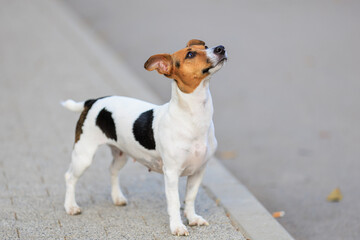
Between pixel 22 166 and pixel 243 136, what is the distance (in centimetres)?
328

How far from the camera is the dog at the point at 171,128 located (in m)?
4.95

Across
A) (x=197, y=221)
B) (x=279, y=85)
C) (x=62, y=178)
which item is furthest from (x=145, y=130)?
(x=279, y=85)

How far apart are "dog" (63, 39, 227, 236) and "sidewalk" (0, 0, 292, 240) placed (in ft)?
1.00

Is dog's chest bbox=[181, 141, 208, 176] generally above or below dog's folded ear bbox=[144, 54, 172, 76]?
below

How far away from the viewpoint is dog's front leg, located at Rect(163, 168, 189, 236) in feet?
17.2

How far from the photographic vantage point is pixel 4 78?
37.2 feet

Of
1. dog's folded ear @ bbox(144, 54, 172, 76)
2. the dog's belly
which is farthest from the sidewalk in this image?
dog's folded ear @ bbox(144, 54, 172, 76)

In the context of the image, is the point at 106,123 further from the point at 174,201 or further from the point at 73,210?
the point at 174,201

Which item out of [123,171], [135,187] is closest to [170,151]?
[135,187]

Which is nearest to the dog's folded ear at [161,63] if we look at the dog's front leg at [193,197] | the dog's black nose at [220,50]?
the dog's black nose at [220,50]

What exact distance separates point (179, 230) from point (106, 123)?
117 centimetres

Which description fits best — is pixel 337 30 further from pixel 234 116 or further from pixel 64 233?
pixel 64 233

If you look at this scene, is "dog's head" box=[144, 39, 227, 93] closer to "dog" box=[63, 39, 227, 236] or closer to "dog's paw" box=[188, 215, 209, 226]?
"dog" box=[63, 39, 227, 236]

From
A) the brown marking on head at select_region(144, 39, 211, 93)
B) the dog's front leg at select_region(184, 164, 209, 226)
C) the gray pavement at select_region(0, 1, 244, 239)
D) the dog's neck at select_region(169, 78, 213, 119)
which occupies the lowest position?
the gray pavement at select_region(0, 1, 244, 239)
